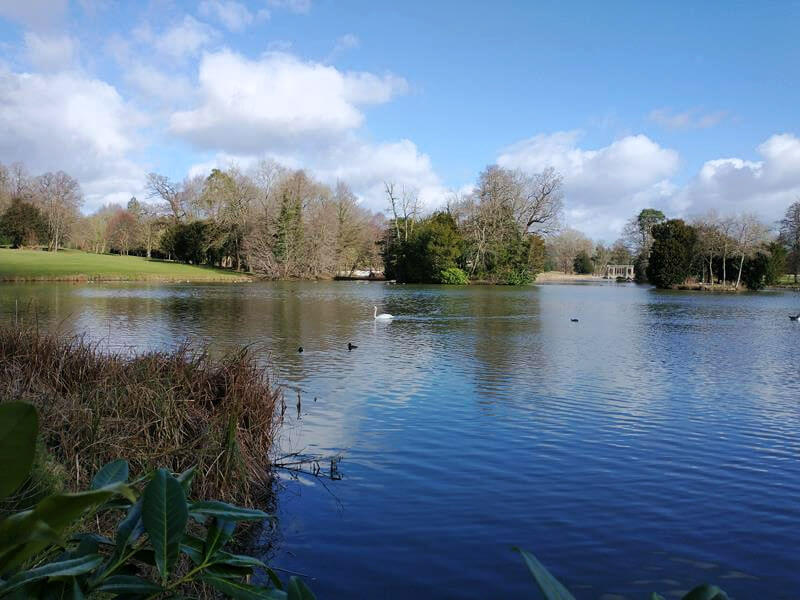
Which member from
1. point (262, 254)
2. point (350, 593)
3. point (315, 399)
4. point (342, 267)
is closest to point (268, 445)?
point (350, 593)

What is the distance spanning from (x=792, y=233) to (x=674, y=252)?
15.4m

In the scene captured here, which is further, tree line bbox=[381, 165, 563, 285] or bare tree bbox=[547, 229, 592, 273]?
bare tree bbox=[547, 229, 592, 273]

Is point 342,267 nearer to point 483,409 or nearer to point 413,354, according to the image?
point 413,354

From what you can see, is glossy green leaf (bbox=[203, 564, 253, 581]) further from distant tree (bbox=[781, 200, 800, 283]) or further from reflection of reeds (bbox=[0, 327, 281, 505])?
distant tree (bbox=[781, 200, 800, 283])

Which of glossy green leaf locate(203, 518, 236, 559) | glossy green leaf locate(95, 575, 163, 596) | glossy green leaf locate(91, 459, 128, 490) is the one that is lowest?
glossy green leaf locate(95, 575, 163, 596)

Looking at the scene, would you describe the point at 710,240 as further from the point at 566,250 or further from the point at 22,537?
the point at 22,537

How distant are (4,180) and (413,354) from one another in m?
71.7

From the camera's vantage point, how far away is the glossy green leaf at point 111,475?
1.04 m

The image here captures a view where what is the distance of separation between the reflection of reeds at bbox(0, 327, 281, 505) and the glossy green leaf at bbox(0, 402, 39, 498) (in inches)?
184

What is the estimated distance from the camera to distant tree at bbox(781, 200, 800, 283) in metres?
64.8

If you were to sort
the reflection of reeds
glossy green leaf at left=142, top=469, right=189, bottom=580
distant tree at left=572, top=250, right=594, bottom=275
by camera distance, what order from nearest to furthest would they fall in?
glossy green leaf at left=142, top=469, right=189, bottom=580 < the reflection of reeds < distant tree at left=572, top=250, right=594, bottom=275

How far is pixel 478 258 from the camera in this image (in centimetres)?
6178

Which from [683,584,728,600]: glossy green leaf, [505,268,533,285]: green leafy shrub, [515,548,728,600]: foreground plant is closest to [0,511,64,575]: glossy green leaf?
[515,548,728,600]: foreground plant

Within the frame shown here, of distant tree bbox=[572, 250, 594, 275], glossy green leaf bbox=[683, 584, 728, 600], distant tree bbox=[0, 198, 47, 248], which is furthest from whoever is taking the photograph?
distant tree bbox=[572, 250, 594, 275]
